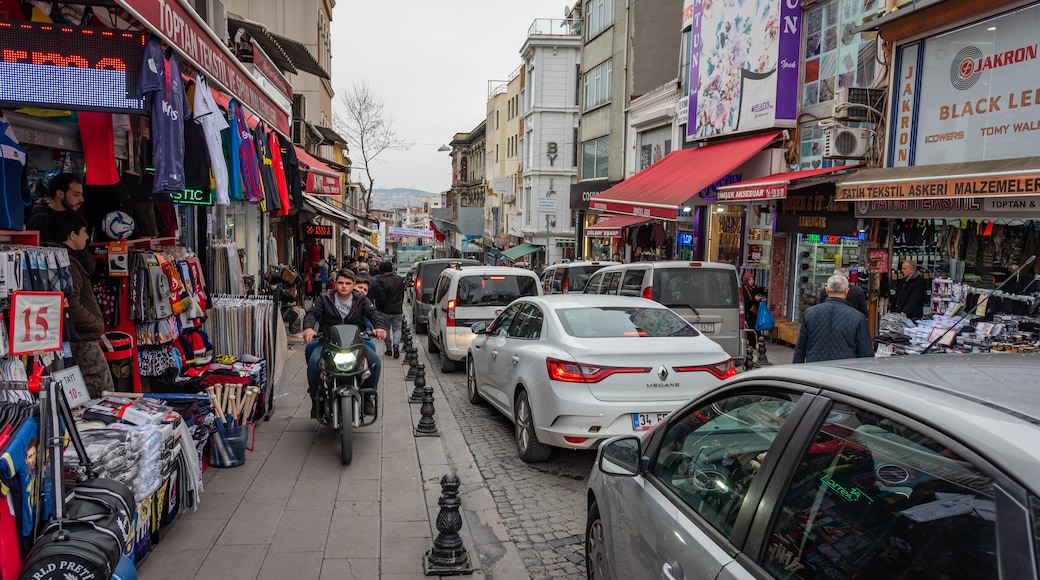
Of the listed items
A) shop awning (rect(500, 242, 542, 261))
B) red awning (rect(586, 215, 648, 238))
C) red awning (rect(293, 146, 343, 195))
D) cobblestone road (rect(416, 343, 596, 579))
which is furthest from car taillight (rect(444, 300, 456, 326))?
shop awning (rect(500, 242, 542, 261))

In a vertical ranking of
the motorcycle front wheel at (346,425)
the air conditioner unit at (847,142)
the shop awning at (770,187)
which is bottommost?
the motorcycle front wheel at (346,425)

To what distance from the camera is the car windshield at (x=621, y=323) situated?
23.4 ft

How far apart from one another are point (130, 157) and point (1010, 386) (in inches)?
254

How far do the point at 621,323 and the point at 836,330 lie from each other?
224 cm

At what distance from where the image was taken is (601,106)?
31453mm

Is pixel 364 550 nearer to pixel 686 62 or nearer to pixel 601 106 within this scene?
pixel 686 62

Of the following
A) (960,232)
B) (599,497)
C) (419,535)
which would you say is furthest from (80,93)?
(960,232)

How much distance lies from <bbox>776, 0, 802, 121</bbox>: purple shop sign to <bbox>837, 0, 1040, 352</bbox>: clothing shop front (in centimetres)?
329

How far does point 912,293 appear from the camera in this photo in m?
11.4

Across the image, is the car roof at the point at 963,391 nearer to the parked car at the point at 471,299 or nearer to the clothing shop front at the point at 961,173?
the clothing shop front at the point at 961,173

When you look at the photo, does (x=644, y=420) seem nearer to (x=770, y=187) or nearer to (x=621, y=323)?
(x=621, y=323)

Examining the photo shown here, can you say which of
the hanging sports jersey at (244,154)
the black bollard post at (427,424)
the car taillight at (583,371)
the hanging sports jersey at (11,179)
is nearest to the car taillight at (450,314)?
the black bollard post at (427,424)

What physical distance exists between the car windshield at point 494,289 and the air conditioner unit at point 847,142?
590 centimetres

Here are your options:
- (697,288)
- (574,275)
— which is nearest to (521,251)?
(574,275)
